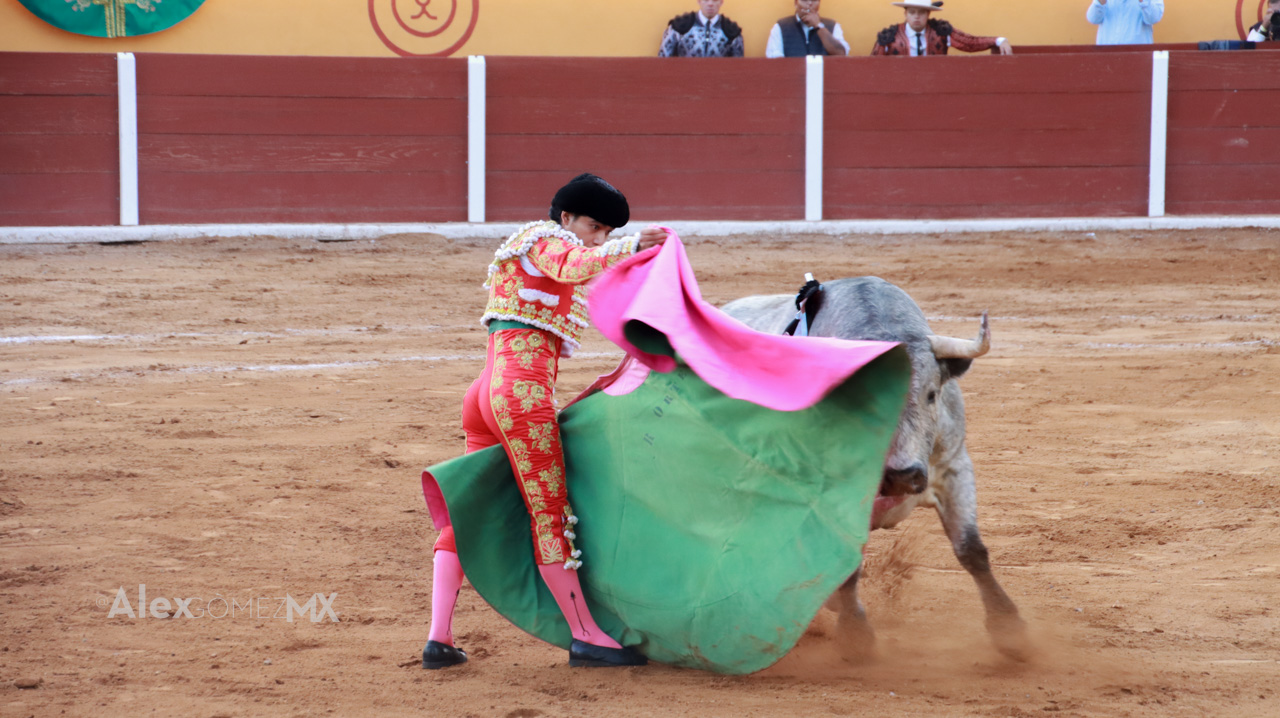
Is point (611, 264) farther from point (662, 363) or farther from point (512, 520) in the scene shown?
point (512, 520)

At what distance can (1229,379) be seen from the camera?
4.50m

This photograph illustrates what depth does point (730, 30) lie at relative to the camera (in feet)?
26.4

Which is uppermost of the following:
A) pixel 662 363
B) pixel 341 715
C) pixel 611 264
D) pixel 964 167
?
pixel 964 167

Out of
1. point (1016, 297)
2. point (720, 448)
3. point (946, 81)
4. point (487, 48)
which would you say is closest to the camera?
point (720, 448)

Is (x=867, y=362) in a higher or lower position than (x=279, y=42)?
lower

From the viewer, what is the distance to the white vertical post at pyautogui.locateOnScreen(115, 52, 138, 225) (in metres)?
7.34

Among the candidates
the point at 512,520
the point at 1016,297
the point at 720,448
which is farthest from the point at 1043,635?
the point at 1016,297

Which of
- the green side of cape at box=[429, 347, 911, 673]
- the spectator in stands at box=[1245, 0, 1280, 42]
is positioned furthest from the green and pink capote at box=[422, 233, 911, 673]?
the spectator in stands at box=[1245, 0, 1280, 42]

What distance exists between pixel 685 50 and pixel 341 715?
21.7 feet

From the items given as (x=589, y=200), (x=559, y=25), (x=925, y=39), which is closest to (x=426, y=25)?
(x=559, y=25)

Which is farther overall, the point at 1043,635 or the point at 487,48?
the point at 487,48

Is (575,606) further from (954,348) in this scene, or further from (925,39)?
(925,39)

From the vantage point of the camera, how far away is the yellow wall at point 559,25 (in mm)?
8305

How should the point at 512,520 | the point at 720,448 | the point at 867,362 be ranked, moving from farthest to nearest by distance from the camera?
the point at 512,520 < the point at 720,448 < the point at 867,362
